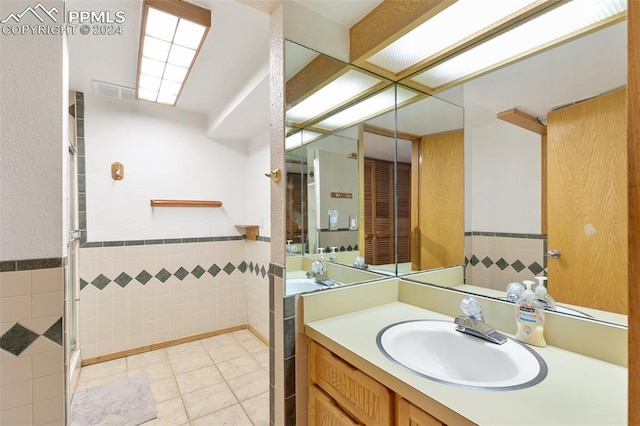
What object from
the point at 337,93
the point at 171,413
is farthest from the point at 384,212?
the point at 171,413

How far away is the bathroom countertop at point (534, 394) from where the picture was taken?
0.68 m

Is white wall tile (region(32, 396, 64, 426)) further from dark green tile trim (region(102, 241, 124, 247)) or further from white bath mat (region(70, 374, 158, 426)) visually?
dark green tile trim (region(102, 241, 124, 247))

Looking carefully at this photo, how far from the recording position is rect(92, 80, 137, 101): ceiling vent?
7.54 feet

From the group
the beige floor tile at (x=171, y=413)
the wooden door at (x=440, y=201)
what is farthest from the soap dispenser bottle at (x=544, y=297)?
the beige floor tile at (x=171, y=413)

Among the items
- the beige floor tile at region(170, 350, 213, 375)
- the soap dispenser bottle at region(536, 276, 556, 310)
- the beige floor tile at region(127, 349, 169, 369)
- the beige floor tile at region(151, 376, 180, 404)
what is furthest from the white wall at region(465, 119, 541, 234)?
the beige floor tile at region(127, 349, 169, 369)

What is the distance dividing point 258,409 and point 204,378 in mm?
626

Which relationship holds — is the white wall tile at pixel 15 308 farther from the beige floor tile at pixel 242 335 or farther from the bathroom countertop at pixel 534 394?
the beige floor tile at pixel 242 335

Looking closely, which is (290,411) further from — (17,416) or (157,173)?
(157,173)

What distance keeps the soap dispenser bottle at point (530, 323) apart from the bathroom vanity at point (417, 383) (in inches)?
1.5

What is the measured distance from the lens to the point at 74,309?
2355mm

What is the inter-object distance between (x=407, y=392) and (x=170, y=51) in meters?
2.15

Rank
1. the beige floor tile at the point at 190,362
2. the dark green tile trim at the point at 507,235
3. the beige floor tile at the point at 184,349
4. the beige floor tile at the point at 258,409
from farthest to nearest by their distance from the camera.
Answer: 1. the beige floor tile at the point at 184,349
2. the beige floor tile at the point at 190,362
3. the beige floor tile at the point at 258,409
4. the dark green tile trim at the point at 507,235

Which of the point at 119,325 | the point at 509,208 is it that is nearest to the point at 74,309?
the point at 119,325

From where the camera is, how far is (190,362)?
2.53 meters
